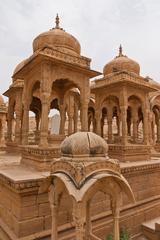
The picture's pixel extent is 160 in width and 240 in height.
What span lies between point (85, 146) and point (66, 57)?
4.41 metres

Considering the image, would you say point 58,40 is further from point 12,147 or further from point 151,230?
point 12,147

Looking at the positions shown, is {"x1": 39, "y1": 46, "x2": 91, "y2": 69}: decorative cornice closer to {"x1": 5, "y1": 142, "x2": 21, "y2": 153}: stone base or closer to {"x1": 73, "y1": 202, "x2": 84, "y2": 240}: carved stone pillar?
{"x1": 73, "y1": 202, "x2": 84, "y2": 240}: carved stone pillar

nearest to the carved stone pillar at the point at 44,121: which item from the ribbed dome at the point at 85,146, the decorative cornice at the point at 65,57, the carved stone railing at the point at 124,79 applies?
the decorative cornice at the point at 65,57

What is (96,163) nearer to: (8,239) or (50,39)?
(8,239)

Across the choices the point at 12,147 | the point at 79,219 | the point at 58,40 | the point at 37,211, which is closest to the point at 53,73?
the point at 58,40

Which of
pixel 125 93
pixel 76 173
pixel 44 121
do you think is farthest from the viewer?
pixel 125 93

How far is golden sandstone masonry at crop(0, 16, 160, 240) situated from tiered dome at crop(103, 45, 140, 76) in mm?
53

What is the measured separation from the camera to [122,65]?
10781mm

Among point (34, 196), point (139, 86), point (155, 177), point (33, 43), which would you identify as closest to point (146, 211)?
point (155, 177)

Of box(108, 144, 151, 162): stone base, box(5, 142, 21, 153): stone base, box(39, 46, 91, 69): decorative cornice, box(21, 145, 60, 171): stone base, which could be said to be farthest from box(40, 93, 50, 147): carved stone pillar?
box(5, 142, 21, 153): stone base

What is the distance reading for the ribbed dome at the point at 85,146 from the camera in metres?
3.34

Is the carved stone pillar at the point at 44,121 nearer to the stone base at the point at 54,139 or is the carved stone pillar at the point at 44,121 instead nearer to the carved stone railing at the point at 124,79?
the stone base at the point at 54,139

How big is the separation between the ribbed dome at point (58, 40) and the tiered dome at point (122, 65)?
339cm

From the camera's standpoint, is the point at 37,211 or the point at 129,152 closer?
the point at 37,211
